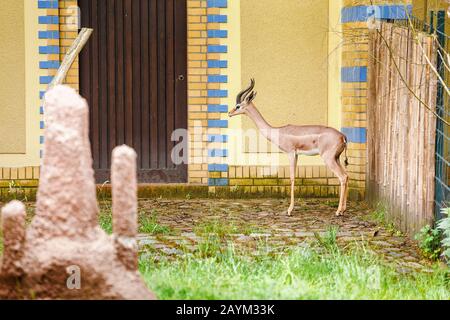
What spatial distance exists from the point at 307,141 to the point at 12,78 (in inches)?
158

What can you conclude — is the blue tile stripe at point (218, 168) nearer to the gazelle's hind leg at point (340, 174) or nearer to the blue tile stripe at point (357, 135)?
the blue tile stripe at point (357, 135)

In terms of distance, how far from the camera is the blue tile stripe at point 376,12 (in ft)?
37.1

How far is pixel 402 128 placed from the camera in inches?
367

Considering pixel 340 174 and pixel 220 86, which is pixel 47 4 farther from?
pixel 340 174

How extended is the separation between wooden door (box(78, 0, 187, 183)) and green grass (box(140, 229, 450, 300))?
431cm

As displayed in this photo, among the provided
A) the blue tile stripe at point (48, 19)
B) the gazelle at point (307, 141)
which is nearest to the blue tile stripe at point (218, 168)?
the gazelle at point (307, 141)

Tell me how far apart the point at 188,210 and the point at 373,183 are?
2.18m

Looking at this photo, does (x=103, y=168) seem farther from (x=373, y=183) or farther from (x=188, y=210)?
(x=373, y=183)

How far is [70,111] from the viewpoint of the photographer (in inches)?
198

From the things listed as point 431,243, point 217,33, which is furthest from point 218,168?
point 431,243

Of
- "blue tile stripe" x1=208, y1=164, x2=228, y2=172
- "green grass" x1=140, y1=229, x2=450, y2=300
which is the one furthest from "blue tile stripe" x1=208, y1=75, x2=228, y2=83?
"green grass" x1=140, y1=229, x2=450, y2=300

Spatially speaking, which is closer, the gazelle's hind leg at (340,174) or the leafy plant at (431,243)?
the leafy plant at (431,243)

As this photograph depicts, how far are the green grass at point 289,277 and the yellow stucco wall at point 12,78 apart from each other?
4.74 meters
